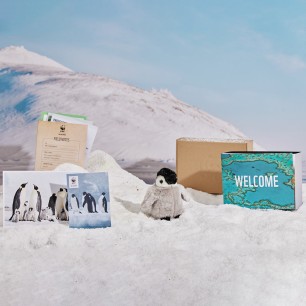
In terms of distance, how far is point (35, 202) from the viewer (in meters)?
2.44

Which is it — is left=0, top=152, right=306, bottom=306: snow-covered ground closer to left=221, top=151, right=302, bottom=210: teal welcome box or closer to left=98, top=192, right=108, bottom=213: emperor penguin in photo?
left=98, top=192, right=108, bottom=213: emperor penguin in photo

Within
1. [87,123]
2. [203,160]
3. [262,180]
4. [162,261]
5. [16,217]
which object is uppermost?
[87,123]

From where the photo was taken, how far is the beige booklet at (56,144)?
3293mm

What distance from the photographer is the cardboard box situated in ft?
11.1

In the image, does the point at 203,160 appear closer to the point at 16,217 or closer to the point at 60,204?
the point at 60,204

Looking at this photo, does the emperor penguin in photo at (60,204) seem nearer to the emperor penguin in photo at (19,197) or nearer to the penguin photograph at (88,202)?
the penguin photograph at (88,202)

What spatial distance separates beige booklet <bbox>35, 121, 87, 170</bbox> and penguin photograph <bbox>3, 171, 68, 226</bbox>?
0.81m

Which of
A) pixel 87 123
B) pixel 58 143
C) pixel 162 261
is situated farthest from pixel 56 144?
pixel 162 261

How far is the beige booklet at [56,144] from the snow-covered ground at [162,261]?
2.74 feet

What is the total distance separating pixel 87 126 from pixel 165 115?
1.68 m

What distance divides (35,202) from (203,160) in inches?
52.1

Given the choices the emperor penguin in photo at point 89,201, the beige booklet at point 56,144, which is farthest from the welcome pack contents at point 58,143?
the emperor penguin in photo at point 89,201

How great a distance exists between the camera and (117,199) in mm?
3033

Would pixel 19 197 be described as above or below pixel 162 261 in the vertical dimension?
above
